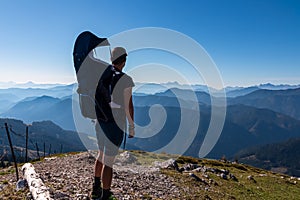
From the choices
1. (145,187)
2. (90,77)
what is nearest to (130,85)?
(90,77)

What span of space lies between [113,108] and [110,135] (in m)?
0.75

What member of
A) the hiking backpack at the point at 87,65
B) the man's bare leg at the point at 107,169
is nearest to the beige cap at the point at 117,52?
the hiking backpack at the point at 87,65

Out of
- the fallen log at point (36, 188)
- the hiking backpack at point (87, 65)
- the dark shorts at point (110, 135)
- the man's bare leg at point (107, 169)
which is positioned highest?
the hiking backpack at point (87, 65)

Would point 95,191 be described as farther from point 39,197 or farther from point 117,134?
point 117,134

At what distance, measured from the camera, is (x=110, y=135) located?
6.99 m

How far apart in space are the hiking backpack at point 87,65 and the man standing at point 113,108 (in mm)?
117

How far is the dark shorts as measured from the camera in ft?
22.9

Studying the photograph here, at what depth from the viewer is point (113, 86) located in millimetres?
6844

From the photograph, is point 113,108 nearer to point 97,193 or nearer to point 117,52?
Result: point 117,52

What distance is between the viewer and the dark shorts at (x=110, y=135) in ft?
22.9

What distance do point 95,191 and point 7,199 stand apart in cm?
364

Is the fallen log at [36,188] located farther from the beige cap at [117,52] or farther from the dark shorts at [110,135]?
the beige cap at [117,52]

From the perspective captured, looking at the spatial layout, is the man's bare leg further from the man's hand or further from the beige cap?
the beige cap

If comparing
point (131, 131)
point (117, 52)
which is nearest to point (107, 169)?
point (131, 131)
